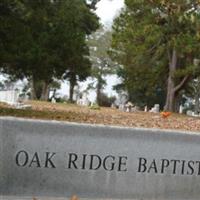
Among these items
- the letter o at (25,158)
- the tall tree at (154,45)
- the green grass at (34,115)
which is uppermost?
the tall tree at (154,45)

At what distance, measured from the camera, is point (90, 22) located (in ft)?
178

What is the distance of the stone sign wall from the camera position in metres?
6.38

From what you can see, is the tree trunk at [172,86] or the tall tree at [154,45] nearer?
the tall tree at [154,45]

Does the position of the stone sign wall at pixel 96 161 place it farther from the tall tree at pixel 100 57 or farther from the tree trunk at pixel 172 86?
the tall tree at pixel 100 57

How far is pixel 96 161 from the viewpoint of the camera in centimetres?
655

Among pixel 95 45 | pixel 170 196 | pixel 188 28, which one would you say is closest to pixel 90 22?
pixel 188 28

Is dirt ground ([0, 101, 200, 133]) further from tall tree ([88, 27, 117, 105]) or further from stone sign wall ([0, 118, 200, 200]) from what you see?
tall tree ([88, 27, 117, 105])

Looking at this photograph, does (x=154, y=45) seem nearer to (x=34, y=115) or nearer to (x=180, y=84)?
(x=180, y=84)

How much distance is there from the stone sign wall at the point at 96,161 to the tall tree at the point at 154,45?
2603cm

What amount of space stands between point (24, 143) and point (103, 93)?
7916 cm

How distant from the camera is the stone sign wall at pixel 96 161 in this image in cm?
638

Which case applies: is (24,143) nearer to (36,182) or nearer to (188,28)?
(36,182)

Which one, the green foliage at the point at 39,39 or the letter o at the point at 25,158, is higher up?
the green foliage at the point at 39,39

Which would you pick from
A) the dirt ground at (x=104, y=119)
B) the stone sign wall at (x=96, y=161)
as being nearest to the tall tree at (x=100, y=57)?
the dirt ground at (x=104, y=119)
